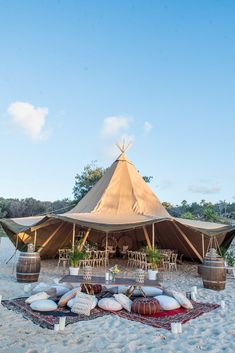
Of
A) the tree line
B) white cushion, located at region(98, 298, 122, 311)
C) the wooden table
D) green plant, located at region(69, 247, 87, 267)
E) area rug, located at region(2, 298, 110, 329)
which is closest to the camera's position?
area rug, located at region(2, 298, 110, 329)

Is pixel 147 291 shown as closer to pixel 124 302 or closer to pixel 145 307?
pixel 124 302

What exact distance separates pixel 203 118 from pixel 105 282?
7.93 m

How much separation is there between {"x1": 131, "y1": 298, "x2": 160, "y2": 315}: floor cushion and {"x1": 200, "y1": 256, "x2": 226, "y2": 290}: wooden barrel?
2.45 metres

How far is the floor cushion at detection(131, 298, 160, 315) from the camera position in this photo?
4.78 meters

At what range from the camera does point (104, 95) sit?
1102 centimetres

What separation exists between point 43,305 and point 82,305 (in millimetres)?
646

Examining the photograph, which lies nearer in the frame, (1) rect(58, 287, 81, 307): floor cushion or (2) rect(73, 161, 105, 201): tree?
(1) rect(58, 287, 81, 307): floor cushion

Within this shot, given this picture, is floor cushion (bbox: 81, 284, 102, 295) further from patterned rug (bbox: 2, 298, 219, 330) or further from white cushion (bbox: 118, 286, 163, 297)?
patterned rug (bbox: 2, 298, 219, 330)

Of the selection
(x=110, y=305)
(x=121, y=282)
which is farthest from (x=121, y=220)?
(x=110, y=305)

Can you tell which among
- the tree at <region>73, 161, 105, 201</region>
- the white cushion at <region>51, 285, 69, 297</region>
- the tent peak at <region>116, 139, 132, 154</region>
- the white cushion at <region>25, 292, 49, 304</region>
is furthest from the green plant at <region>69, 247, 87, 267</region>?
the tree at <region>73, 161, 105, 201</region>

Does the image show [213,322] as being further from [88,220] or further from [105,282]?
[88,220]

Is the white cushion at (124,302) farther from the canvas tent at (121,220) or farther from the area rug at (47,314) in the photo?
the canvas tent at (121,220)

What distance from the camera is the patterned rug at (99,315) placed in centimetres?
431

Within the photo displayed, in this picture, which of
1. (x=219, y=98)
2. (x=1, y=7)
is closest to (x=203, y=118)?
(x=219, y=98)
